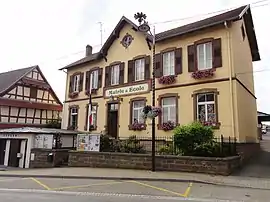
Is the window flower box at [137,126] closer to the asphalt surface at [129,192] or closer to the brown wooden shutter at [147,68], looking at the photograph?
the brown wooden shutter at [147,68]

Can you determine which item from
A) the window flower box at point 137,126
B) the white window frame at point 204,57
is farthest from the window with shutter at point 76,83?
the white window frame at point 204,57

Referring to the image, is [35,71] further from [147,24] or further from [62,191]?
[62,191]

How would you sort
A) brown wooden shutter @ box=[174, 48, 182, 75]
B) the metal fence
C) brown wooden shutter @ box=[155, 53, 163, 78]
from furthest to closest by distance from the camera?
brown wooden shutter @ box=[155, 53, 163, 78] < brown wooden shutter @ box=[174, 48, 182, 75] < the metal fence

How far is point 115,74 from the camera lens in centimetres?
2259

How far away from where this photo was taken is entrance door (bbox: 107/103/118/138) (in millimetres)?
21750

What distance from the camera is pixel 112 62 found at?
22781mm

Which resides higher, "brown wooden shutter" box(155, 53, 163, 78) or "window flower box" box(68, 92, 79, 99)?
"brown wooden shutter" box(155, 53, 163, 78)

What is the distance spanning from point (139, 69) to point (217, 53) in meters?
→ 6.24

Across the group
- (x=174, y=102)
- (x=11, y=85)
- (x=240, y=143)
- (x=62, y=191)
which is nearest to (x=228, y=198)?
(x=62, y=191)

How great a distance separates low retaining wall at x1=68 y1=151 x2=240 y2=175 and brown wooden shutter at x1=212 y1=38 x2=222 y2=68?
18.1 feet

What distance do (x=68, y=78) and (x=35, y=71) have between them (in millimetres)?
11625

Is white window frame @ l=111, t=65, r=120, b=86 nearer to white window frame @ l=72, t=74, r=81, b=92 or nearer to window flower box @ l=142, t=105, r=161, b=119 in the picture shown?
white window frame @ l=72, t=74, r=81, b=92

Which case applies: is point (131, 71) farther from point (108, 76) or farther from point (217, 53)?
point (217, 53)

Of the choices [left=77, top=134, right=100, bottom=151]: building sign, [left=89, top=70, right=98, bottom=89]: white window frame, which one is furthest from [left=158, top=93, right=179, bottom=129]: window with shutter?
[left=89, top=70, right=98, bottom=89]: white window frame
